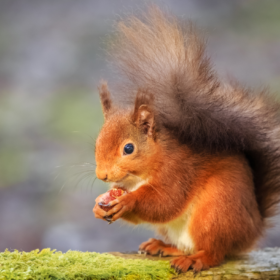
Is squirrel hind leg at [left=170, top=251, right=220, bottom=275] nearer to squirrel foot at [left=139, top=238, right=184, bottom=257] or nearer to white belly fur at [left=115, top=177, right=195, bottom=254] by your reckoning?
white belly fur at [left=115, top=177, right=195, bottom=254]

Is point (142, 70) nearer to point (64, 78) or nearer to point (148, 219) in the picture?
point (148, 219)

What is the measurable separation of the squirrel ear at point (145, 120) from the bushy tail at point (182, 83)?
0.31 feet

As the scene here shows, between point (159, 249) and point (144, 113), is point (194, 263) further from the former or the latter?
point (144, 113)

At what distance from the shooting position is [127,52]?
177 centimetres

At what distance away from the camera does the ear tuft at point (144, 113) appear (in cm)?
163

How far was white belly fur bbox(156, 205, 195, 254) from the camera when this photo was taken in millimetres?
1732

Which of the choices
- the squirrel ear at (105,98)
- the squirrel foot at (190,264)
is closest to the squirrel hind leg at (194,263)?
the squirrel foot at (190,264)

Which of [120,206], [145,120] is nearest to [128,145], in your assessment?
[145,120]

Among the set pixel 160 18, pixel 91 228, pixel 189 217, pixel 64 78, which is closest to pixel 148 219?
pixel 189 217

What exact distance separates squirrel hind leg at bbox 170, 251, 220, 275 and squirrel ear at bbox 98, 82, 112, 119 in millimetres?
683

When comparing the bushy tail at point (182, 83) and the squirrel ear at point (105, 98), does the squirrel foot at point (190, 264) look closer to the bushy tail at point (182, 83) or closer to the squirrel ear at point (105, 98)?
the bushy tail at point (182, 83)

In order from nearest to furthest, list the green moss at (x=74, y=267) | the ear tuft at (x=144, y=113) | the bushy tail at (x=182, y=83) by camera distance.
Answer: the green moss at (x=74, y=267) → the ear tuft at (x=144, y=113) → the bushy tail at (x=182, y=83)

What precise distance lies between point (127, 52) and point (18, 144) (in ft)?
5.12

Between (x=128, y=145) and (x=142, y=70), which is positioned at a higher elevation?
(x=142, y=70)
